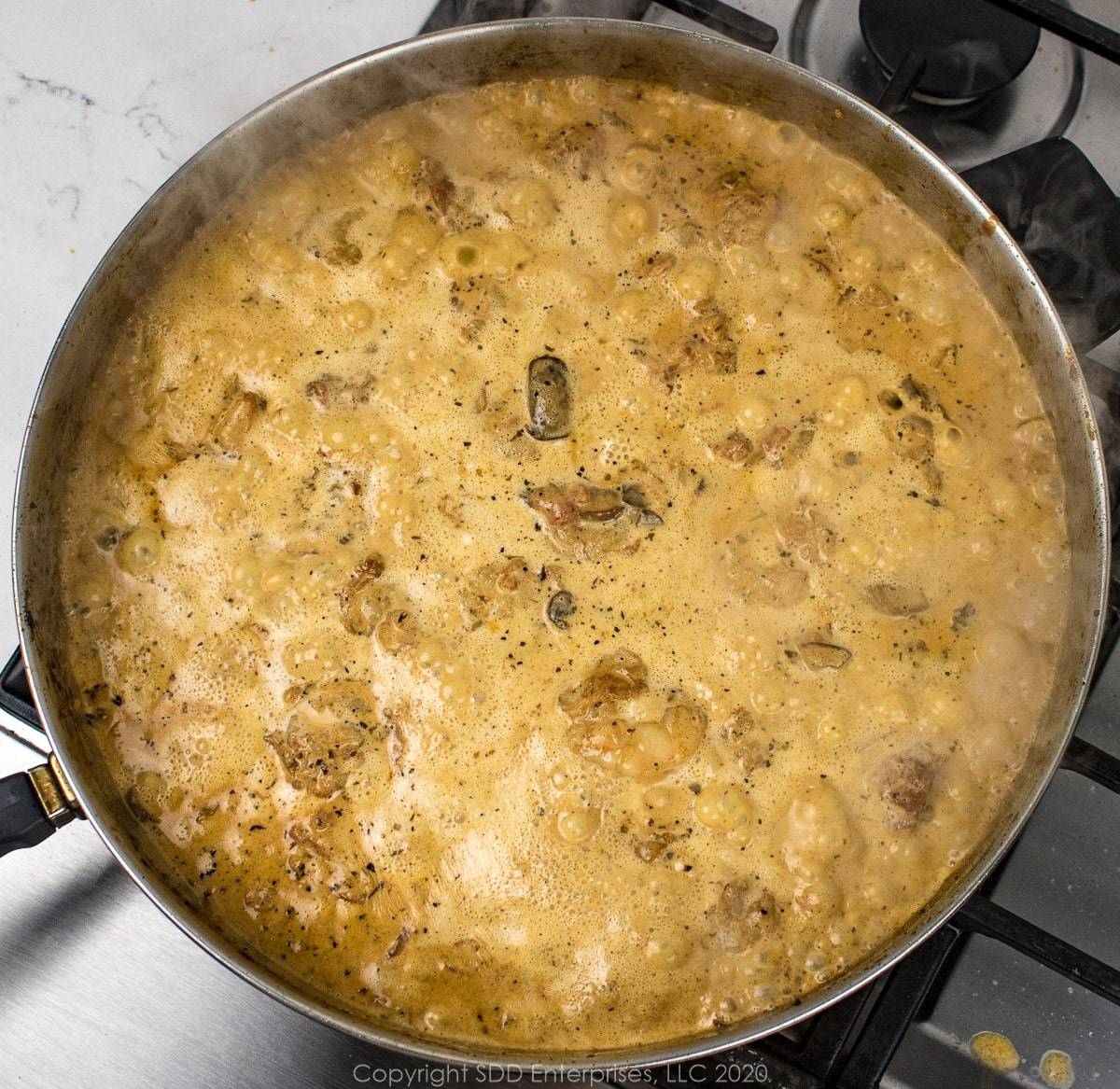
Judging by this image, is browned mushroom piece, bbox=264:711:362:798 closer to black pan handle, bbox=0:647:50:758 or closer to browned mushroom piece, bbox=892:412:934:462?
black pan handle, bbox=0:647:50:758

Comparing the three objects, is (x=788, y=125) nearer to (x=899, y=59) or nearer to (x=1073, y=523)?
(x=899, y=59)

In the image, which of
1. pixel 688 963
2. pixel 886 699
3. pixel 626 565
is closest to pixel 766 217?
pixel 626 565

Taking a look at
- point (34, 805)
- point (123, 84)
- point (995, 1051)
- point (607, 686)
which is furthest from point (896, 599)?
point (123, 84)

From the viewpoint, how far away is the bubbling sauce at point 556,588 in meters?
1.14

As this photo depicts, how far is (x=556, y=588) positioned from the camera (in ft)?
3.82

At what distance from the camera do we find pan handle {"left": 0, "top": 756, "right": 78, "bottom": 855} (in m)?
1.05

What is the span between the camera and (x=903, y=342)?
1235mm

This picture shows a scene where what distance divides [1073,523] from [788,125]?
660mm

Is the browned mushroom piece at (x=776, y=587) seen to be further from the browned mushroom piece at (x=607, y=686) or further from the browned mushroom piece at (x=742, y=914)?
the browned mushroom piece at (x=742, y=914)

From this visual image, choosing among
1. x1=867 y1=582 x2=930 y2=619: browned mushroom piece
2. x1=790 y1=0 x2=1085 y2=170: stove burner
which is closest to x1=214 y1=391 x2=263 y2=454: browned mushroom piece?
x1=867 y1=582 x2=930 y2=619: browned mushroom piece

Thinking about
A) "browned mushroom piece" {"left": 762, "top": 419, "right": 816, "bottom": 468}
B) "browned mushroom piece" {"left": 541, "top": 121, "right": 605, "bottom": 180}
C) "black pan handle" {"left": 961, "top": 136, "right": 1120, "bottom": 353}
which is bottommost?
"browned mushroom piece" {"left": 762, "top": 419, "right": 816, "bottom": 468}

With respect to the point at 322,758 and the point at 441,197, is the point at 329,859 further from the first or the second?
the point at 441,197

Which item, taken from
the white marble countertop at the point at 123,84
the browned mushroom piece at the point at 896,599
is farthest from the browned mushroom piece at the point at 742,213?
the white marble countertop at the point at 123,84

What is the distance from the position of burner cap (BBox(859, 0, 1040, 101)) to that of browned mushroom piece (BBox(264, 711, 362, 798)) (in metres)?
1.18
